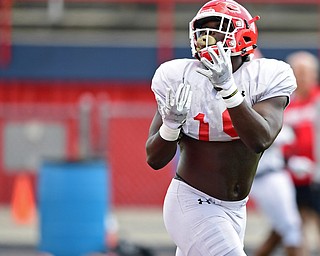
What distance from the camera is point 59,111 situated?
39.9ft

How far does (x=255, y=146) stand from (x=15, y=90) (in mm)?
9456

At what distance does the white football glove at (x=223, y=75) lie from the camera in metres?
3.77

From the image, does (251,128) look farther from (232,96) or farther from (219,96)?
(219,96)

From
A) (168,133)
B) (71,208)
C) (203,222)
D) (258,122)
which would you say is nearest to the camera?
(258,122)

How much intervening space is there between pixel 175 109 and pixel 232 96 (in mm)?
254

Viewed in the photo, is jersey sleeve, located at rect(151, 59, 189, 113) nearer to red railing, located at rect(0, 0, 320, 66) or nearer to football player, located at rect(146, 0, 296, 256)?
football player, located at rect(146, 0, 296, 256)

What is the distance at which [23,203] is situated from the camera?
451 inches

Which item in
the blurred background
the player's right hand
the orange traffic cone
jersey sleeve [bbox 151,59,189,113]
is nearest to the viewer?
the player's right hand

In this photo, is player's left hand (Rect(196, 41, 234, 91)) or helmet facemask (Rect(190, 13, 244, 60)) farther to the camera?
helmet facemask (Rect(190, 13, 244, 60))

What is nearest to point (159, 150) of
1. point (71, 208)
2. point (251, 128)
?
point (251, 128)

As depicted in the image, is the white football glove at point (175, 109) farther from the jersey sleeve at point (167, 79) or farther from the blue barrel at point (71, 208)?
the blue barrel at point (71, 208)

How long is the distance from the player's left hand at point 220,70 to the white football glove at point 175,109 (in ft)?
0.54

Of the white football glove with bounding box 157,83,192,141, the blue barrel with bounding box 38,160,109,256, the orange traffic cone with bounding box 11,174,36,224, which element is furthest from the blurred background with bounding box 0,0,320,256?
the white football glove with bounding box 157,83,192,141

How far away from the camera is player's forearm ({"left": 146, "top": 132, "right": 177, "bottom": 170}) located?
409 centimetres
